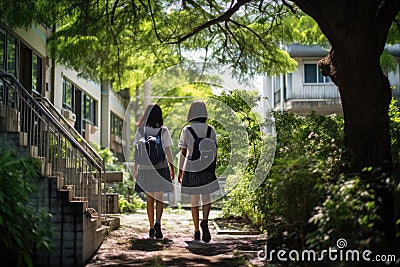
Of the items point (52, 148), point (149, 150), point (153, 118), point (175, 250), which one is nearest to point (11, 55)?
point (153, 118)

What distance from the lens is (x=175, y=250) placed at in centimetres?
960

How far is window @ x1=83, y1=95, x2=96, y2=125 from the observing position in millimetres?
28688

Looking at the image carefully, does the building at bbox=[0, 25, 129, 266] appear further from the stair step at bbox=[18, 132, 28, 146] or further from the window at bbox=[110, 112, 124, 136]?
the window at bbox=[110, 112, 124, 136]

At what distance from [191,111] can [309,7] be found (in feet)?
9.11

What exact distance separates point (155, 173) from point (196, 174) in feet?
2.33

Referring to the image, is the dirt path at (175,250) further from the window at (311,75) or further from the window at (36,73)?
the window at (311,75)

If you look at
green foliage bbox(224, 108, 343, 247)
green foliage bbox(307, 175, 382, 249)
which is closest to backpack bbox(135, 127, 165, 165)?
green foliage bbox(224, 108, 343, 247)

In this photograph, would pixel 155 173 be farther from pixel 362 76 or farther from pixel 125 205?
pixel 125 205

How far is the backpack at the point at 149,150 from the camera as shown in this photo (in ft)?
35.4

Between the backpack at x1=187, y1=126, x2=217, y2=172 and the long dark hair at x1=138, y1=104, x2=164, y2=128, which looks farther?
the long dark hair at x1=138, y1=104, x2=164, y2=128

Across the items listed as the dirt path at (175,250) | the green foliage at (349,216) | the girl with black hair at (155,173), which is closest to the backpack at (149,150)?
the girl with black hair at (155,173)

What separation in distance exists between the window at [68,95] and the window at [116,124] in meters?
11.7

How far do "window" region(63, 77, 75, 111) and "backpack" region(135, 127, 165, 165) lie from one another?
13.6 meters

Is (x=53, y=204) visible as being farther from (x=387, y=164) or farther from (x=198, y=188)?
(x=387, y=164)
